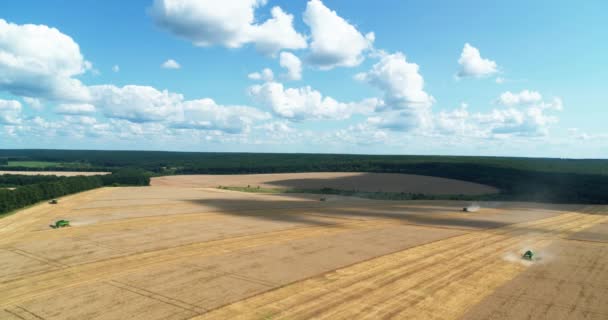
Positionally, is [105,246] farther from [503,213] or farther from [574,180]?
[574,180]

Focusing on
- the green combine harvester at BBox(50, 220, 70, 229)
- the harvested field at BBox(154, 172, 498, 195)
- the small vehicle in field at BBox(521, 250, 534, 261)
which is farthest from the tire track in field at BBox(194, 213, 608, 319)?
the harvested field at BBox(154, 172, 498, 195)

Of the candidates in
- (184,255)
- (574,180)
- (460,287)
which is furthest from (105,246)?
(574,180)

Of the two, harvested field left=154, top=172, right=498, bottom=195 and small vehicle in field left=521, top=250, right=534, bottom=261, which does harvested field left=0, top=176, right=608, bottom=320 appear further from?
harvested field left=154, top=172, right=498, bottom=195

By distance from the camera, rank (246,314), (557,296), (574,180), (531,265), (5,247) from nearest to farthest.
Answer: (246,314) < (557,296) < (531,265) < (5,247) < (574,180)

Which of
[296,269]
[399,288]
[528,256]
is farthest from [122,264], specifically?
[528,256]

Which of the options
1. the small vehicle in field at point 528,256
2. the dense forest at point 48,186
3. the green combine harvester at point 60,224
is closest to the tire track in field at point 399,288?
the small vehicle in field at point 528,256

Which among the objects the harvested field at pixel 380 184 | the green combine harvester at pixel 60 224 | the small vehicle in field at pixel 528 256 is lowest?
the green combine harvester at pixel 60 224

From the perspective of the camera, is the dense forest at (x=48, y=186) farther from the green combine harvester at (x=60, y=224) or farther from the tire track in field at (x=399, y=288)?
the tire track in field at (x=399, y=288)

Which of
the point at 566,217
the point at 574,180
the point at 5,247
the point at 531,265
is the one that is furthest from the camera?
the point at 574,180
